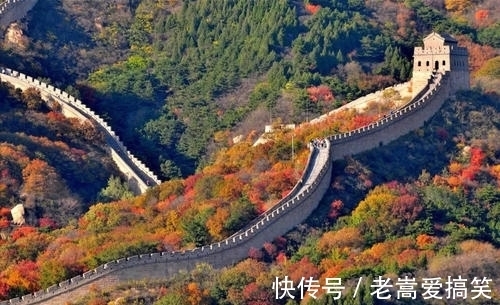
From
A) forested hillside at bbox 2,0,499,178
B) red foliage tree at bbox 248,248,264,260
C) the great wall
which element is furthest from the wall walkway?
forested hillside at bbox 2,0,499,178

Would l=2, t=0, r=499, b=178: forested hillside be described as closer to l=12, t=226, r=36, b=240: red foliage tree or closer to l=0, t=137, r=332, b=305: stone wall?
l=12, t=226, r=36, b=240: red foliage tree

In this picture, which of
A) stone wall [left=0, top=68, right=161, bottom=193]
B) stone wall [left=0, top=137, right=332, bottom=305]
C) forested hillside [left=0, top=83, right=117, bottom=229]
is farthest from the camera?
stone wall [left=0, top=68, right=161, bottom=193]

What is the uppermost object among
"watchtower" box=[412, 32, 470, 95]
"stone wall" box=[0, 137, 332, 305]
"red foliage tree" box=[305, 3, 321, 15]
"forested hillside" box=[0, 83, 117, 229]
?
"red foliage tree" box=[305, 3, 321, 15]

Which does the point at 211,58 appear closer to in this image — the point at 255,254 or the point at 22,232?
the point at 22,232

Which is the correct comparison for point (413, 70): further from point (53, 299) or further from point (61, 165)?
point (53, 299)

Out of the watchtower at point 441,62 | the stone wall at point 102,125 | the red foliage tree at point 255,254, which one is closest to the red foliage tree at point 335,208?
the red foliage tree at point 255,254
